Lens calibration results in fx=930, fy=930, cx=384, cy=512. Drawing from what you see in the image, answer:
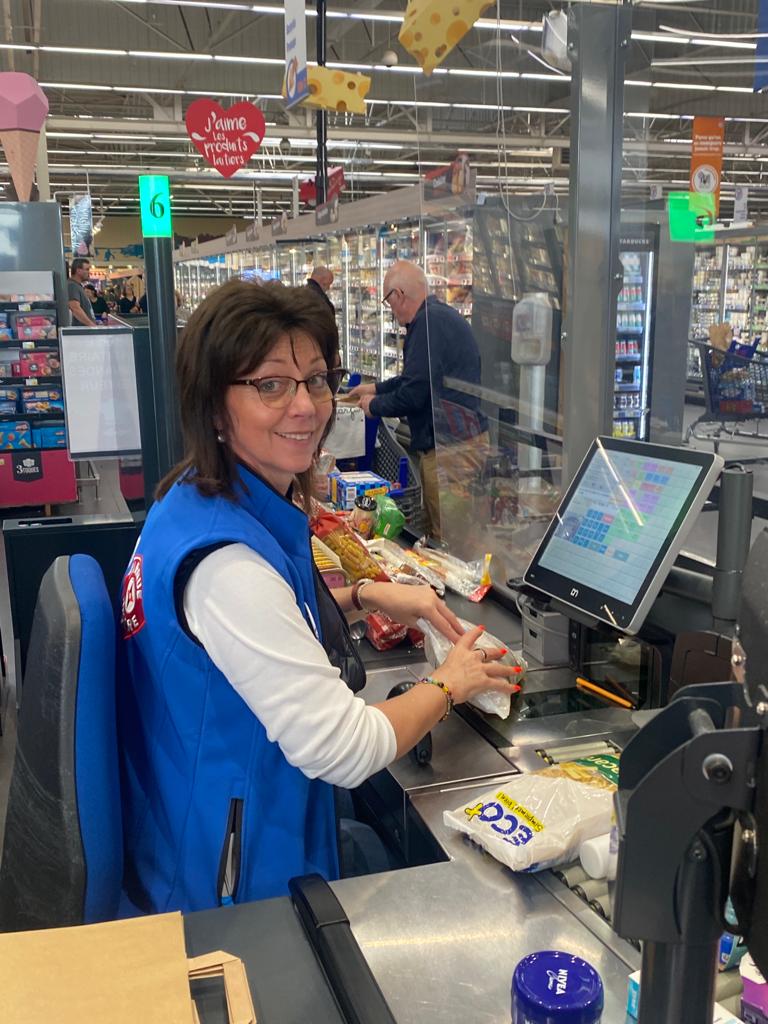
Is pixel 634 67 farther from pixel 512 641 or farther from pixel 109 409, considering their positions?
pixel 109 409

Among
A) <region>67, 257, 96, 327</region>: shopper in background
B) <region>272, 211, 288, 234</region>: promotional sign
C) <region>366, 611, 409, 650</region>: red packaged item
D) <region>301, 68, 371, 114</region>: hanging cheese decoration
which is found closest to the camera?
<region>366, 611, 409, 650</region>: red packaged item

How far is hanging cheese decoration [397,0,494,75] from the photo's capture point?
246 centimetres

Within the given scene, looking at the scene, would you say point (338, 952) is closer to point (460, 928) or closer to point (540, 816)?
point (460, 928)

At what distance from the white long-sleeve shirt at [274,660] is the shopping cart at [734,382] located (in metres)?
8.48

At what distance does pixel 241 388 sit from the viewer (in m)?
1.55

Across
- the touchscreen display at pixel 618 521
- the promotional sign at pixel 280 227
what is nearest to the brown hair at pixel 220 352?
the touchscreen display at pixel 618 521

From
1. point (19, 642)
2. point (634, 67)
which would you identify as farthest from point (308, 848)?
point (19, 642)

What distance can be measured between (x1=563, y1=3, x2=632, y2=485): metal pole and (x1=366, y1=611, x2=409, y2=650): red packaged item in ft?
1.93

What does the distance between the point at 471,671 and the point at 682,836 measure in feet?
3.61

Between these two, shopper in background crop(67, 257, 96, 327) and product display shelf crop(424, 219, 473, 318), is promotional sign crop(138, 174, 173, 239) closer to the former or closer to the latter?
product display shelf crop(424, 219, 473, 318)

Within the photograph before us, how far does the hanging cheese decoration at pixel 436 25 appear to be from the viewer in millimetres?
2457

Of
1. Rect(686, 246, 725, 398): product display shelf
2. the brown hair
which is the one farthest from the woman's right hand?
Rect(686, 246, 725, 398): product display shelf

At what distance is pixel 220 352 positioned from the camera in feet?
5.00

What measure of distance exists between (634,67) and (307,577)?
1.54 metres
